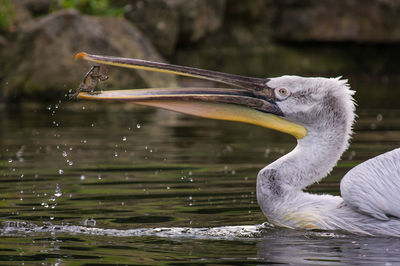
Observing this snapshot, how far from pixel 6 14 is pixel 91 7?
2.22m

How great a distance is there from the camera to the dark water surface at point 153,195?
4516 mm

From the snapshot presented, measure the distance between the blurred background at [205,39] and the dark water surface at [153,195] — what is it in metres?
2.63

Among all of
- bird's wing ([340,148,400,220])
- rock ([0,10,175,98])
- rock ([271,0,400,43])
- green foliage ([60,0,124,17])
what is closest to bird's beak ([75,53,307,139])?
bird's wing ([340,148,400,220])

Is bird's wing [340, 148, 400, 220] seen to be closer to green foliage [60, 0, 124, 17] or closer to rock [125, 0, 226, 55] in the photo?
green foliage [60, 0, 124, 17]

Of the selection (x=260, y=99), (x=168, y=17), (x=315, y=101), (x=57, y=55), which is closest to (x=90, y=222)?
(x=260, y=99)

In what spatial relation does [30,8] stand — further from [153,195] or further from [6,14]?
[153,195]

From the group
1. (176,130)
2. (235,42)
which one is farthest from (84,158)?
(235,42)

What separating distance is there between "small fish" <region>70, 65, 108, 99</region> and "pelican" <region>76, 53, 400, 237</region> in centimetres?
18

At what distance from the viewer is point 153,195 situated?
21.6ft

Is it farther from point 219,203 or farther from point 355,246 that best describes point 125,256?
point 219,203

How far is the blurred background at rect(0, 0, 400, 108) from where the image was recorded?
14953mm

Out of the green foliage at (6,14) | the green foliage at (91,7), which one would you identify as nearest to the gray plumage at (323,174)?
the green foliage at (6,14)

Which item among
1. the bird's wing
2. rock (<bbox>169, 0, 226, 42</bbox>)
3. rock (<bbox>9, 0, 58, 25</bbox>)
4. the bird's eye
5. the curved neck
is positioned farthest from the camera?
rock (<bbox>169, 0, 226, 42</bbox>)

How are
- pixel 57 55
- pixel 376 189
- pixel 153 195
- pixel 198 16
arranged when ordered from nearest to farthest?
1. pixel 376 189
2. pixel 153 195
3. pixel 57 55
4. pixel 198 16
